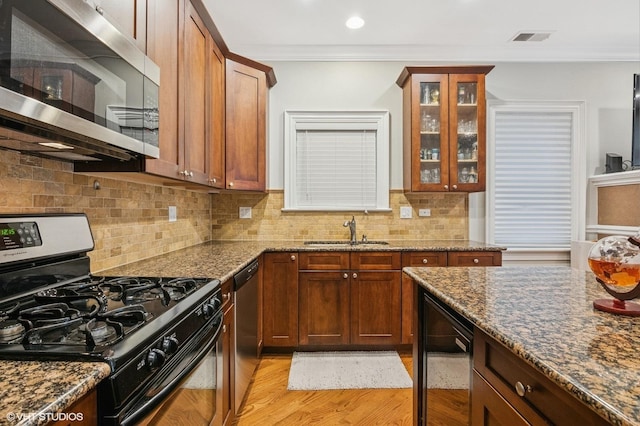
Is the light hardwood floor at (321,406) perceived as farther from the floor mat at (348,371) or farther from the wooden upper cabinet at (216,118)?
the wooden upper cabinet at (216,118)

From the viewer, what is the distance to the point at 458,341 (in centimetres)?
125

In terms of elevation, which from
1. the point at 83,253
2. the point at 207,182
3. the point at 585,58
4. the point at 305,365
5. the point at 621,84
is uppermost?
the point at 585,58

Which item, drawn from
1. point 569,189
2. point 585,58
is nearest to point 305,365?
point 569,189

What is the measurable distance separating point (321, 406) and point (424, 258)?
1.39 m

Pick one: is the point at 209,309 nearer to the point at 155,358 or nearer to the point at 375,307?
the point at 155,358

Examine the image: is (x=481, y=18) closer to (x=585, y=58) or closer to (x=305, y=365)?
(x=585, y=58)

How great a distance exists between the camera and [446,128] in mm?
3193

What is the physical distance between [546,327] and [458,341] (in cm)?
38

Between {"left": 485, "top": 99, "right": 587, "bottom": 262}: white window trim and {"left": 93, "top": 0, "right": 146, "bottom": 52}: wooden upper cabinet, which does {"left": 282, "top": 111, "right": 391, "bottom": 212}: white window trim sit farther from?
{"left": 93, "top": 0, "right": 146, "bottom": 52}: wooden upper cabinet

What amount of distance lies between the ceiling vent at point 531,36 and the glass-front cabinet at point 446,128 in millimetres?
484

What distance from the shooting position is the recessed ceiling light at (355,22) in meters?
2.93

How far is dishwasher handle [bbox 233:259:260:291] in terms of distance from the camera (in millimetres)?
1957

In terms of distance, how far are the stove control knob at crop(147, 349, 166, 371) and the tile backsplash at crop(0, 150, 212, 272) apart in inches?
32.5

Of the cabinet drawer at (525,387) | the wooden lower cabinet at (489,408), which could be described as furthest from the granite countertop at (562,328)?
the wooden lower cabinet at (489,408)
